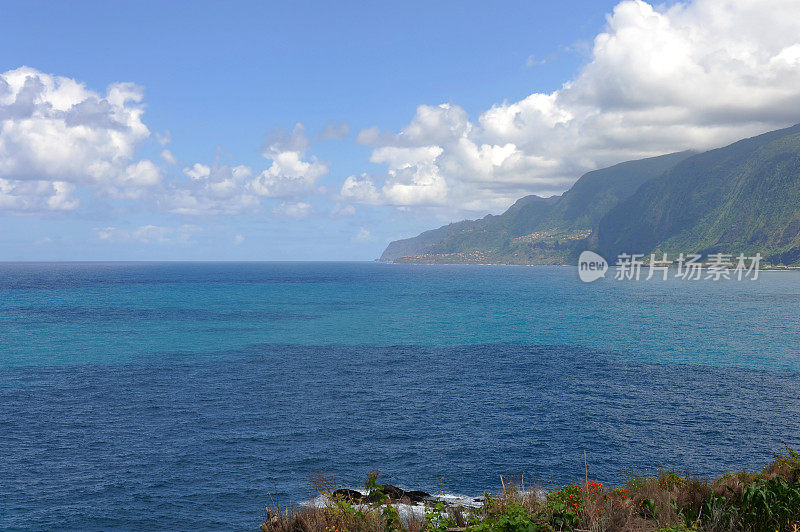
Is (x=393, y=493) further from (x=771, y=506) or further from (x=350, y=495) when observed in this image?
(x=771, y=506)

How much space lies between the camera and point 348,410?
4619 cm

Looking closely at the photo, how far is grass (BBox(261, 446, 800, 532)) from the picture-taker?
1499cm

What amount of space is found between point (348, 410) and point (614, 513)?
3315 centimetres

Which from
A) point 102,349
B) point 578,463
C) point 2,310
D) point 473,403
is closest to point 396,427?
point 473,403

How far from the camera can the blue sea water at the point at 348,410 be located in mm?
31109

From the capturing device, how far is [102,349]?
7694 centimetres

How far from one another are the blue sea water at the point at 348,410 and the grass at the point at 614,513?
43.4 ft

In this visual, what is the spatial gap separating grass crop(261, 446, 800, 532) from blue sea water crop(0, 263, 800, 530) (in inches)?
521

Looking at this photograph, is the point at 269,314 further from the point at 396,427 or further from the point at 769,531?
the point at 769,531

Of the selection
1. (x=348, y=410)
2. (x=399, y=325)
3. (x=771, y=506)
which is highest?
(x=771, y=506)

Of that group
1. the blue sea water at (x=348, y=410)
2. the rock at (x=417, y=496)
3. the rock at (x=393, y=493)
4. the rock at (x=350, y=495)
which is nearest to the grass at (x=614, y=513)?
the rock at (x=350, y=495)

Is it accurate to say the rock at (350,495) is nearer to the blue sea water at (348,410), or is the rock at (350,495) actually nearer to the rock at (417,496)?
the rock at (417,496)

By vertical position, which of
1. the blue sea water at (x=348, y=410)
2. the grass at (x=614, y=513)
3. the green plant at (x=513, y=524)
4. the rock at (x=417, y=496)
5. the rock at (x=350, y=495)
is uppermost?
the green plant at (x=513, y=524)

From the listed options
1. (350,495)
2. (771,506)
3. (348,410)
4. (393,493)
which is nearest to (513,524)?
(771,506)
